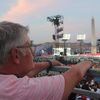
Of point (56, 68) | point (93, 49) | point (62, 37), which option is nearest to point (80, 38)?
point (62, 37)

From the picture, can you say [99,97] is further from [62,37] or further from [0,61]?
[62,37]

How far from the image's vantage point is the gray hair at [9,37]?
63.4 inches

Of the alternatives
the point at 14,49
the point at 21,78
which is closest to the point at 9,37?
the point at 14,49

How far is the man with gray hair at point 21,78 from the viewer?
5.22ft

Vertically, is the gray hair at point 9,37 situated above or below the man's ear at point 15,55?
above

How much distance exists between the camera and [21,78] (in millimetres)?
1651

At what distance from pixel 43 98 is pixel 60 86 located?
0.34 ft

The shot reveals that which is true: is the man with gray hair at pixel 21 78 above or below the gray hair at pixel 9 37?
below

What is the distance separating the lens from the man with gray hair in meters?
1.59

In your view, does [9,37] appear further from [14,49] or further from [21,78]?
[21,78]

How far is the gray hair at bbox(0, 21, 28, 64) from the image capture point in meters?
1.61

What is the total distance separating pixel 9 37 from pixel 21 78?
8.6 inches

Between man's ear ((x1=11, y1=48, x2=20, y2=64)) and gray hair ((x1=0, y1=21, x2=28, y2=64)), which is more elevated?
gray hair ((x1=0, y1=21, x2=28, y2=64))

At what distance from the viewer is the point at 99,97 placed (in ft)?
6.59
